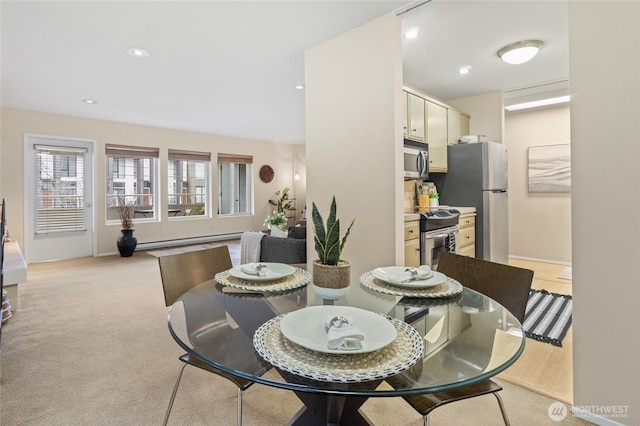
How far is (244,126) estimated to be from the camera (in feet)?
20.7

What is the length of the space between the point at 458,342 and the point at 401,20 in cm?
238

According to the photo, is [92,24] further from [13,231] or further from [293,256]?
[13,231]

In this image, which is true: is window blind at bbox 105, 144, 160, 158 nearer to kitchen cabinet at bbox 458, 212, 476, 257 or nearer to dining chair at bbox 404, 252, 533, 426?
kitchen cabinet at bbox 458, 212, 476, 257

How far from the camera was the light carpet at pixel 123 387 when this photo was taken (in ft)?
5.19

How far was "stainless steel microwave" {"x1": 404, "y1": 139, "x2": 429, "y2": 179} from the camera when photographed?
3304 millimetres

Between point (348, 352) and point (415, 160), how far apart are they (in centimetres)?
301

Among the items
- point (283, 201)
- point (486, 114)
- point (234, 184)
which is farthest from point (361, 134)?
point (283, 201)

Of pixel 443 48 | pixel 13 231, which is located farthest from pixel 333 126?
pixel 13 231

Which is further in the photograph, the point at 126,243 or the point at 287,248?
the point at 126,243

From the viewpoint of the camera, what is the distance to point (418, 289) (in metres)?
1.26

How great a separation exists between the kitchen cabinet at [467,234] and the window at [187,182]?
549 cm

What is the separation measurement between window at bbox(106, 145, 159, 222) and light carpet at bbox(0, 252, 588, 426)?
3.25 m

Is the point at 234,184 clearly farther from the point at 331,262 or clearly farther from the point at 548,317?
the point at 331,262

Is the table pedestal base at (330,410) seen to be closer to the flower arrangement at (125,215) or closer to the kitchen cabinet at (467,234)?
the kitchen cabinet at (467,234)
